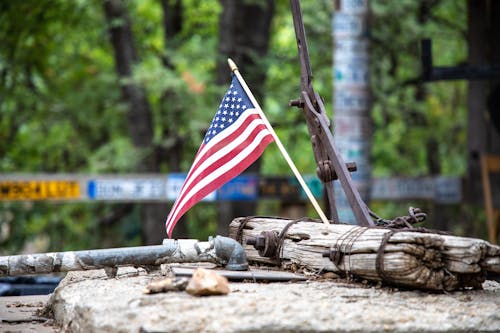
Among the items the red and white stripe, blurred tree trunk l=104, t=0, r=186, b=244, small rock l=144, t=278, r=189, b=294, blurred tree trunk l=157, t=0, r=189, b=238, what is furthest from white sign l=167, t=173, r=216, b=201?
small rock l=144, t=278, r=189, b=294

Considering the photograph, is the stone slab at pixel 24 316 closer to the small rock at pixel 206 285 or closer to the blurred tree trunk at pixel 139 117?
the small rock at pixel 206 285

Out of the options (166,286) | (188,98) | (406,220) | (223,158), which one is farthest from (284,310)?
(188,98)

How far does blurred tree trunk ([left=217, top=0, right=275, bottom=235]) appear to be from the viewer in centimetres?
1541

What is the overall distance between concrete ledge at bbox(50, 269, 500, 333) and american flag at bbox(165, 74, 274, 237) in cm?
100

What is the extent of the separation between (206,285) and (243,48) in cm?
1029

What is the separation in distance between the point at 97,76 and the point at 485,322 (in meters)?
13.3

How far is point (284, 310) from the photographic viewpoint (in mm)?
5621

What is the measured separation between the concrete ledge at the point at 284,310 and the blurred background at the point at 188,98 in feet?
25.0

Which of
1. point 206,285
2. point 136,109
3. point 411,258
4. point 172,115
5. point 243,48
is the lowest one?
point 206,285

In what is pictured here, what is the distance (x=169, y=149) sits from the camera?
16297mm

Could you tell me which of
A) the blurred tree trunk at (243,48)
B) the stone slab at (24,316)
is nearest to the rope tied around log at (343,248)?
the stone slab at (24,316)

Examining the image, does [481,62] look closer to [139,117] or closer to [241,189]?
[241,189]

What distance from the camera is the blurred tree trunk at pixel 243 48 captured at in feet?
50.6

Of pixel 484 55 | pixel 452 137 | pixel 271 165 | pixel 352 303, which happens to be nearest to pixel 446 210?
pixel 452 137
